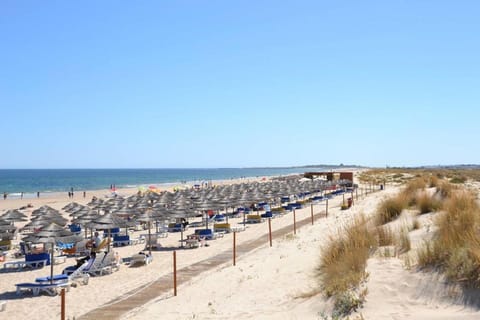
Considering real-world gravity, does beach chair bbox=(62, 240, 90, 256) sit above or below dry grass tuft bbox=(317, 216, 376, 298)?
below

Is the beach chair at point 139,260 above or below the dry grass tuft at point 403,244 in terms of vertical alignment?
below

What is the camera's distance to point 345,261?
696 centimetres

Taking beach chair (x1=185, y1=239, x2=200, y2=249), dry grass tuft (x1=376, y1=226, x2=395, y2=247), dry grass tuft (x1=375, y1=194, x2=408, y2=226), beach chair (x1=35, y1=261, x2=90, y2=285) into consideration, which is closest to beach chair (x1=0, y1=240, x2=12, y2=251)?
beach chair (x1=35, y1=261, x2=90, y2=285)

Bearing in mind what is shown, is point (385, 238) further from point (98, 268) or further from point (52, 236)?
point (98, 268)

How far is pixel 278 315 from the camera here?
21.1 ft

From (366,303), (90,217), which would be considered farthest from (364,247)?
(90,217)

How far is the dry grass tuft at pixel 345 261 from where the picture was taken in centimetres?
620

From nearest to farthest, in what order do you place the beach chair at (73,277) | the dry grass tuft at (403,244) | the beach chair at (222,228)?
the dry grass tuft at (403,244)
the beach chair at (73,277)
the beach chair at (222,228)

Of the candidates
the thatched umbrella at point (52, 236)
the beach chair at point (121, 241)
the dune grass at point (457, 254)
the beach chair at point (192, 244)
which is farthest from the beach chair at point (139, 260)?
the dune grass at point (457, 254)

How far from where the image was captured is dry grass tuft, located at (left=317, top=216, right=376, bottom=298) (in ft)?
20.3

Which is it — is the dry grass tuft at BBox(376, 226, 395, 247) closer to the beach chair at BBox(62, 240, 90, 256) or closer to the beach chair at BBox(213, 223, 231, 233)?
the beach chair at BBox(62, 240, 90, 256)

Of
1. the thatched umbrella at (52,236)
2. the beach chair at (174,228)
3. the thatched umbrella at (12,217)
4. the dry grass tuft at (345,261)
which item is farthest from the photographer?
the beach chair at (174,228)

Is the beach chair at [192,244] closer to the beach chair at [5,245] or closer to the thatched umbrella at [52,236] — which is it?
the thatched umbrella at [52,236]

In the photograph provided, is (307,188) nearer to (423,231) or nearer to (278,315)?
(423,231)
